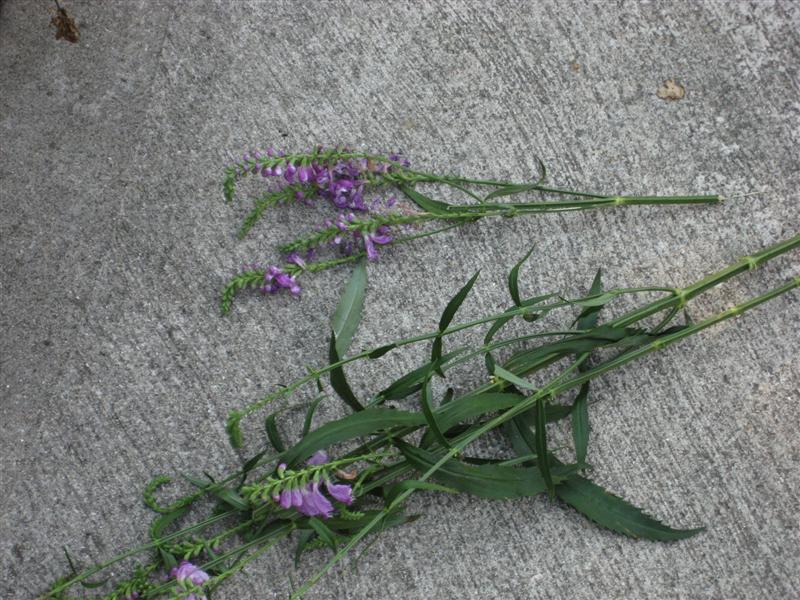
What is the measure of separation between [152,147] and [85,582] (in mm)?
767

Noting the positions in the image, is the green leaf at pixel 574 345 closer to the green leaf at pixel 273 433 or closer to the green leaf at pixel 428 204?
the green leaf at pixel 428 204

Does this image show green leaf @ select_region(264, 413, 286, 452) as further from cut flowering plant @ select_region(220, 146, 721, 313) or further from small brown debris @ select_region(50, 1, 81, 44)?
small brown debris @ select_region(50, 1, 81, 44)

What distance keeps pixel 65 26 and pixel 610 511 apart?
4.34 feet

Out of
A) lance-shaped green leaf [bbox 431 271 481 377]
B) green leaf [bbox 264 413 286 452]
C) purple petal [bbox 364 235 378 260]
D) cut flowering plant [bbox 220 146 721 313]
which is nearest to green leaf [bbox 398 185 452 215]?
cut flowering plant [bbox 220 146 721 313]

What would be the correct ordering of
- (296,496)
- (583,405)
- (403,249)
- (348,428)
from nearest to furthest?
(296,496) < (348,428) < (583,405) < (403,249)

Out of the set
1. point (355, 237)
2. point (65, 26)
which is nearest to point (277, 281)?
point (355, 237)

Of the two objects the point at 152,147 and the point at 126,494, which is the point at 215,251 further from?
the point at 126,494

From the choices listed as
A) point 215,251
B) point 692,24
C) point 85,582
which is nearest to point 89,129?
→ point 215,251

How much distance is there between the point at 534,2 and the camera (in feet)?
5.24

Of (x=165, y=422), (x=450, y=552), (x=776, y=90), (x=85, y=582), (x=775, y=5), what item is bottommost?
(x=450, y=552)

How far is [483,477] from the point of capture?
1.32 meters

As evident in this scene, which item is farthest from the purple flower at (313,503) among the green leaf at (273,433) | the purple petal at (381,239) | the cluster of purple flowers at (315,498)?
the purple petal at (381,239)

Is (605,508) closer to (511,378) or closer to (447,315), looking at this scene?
(511,378)

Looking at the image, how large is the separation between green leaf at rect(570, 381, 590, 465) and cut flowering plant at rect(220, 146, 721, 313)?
33 centimetres
